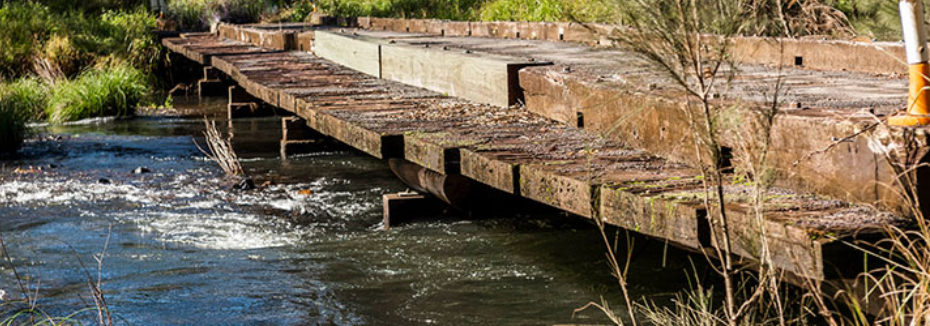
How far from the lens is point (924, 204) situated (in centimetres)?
329

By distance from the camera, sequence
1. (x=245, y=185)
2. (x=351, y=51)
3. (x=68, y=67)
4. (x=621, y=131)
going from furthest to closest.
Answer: (x=68, y=67)
(x=351, y=51)
(x=245, y=185)
(x=621, y=131)

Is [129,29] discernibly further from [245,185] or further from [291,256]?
[291,256]

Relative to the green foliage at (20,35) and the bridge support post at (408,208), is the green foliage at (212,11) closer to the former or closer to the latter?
the green foliage at (20,35)

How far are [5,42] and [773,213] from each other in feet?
57.5

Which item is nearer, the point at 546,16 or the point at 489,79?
the point at 489,79

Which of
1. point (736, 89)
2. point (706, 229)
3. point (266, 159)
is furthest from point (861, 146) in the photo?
point (266, 159)

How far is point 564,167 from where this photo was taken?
460cm

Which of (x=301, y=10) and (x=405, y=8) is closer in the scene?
(x=405, y=8)

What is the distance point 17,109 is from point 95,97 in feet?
9.71

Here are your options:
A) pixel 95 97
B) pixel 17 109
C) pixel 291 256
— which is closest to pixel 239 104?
pixel 95 97

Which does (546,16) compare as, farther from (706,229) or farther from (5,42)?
(706,229)

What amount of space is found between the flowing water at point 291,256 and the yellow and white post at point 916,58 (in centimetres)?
123

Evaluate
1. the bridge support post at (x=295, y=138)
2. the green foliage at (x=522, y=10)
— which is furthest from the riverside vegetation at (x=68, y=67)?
the green foliage at (x=522, y=10)

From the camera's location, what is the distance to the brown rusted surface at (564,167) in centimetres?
331
